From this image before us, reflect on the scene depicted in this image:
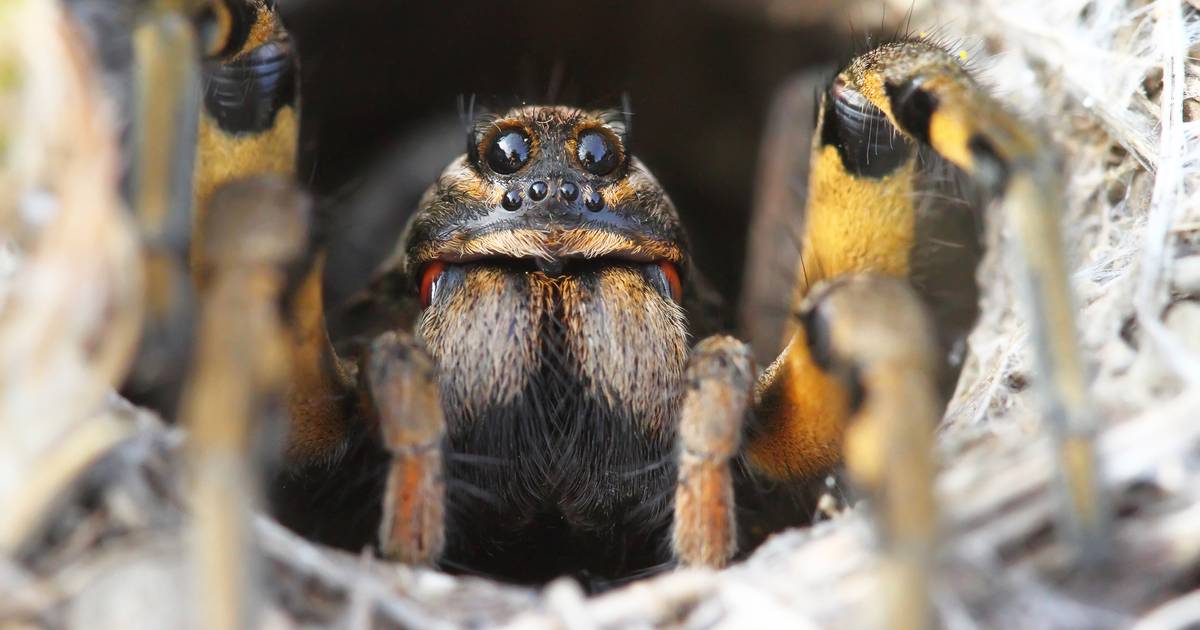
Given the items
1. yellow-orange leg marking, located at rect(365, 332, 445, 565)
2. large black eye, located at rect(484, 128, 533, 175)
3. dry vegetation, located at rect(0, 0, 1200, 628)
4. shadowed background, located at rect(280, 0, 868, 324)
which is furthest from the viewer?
shadowed background, located at rect(280, 0, 868, 324)

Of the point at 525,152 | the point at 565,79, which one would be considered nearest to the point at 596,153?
the point at 525,152

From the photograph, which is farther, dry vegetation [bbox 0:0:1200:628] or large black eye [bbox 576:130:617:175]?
large black eye [bbox 576:130:617:175]

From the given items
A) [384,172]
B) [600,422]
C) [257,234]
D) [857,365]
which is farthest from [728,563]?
[384,172]

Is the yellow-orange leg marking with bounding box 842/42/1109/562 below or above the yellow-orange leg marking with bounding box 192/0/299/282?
below

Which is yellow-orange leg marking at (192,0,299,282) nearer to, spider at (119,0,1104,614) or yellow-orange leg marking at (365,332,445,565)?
spider at (119,0,1104,614)

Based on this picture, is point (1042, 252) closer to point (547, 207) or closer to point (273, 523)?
point (547, 207)

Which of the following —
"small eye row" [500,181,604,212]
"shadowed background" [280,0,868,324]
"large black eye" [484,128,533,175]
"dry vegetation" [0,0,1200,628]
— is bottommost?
"dry vegetation" [0,0,1200,628]

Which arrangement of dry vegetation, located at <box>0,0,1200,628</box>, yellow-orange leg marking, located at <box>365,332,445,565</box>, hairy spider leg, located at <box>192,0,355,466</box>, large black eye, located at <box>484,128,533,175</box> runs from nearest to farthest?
1. dry vegetation, located at <box>0,0,1200,628</box>
2. yellow-orange leg marking, located at <box>365,332,445,565</box>
3. hairy spider leg, located at <box>192,0,355,466</box>
4. large black eye, located at <box>484,128,533,175</box>

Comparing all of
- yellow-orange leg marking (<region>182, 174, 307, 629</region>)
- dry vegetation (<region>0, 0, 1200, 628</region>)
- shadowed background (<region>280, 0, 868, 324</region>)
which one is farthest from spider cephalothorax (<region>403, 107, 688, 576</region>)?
shadowed background (<region>280, 0, 868, 324</region>)
